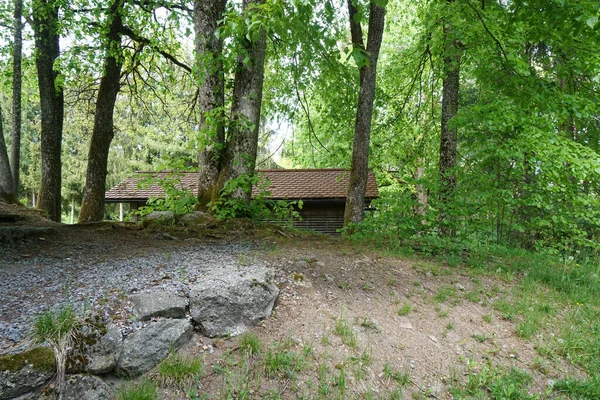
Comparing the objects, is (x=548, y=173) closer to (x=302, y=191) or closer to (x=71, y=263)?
(x=71, y=263)

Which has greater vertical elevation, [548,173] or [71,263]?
[548,173]

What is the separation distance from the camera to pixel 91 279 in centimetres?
361

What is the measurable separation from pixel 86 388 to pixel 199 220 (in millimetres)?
3886

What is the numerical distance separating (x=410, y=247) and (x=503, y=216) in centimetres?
273

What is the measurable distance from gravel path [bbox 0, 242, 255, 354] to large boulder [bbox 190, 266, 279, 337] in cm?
23

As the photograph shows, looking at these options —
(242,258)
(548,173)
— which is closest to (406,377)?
(242,258)

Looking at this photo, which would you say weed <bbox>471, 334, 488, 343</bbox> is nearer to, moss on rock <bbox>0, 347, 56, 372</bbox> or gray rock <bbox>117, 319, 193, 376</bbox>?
gray rock <bbox>117, 319, 193, 376</bbox>

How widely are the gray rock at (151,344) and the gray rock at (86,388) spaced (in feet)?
0.59

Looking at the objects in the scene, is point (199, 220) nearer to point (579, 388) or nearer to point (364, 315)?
point (364, 315)

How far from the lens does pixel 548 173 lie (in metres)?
6.92

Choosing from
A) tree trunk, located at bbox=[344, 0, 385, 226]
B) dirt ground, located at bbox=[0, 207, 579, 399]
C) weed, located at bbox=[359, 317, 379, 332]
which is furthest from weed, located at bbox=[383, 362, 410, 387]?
tree trunk, located at bbox=[344, 0, 385, 226]

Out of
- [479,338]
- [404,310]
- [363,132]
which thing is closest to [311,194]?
[363,132]

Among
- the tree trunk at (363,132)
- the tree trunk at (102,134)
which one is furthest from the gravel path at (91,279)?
the tree trunk at (102,134)

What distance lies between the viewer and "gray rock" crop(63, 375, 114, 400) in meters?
2.47
